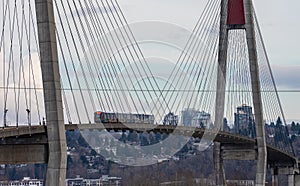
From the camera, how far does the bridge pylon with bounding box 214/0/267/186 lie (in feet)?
236

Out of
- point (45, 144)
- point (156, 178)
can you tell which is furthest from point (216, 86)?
point (156, 178)

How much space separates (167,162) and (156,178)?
13308mm

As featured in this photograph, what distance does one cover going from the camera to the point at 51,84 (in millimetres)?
42312

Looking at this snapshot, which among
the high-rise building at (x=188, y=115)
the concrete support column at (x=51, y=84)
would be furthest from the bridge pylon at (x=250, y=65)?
the concrete support column at (x=51, y=84)

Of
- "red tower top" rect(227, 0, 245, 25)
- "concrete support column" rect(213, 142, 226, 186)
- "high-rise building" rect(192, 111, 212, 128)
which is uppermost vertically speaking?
"red tower top" rect(227, 0, 245, 25)

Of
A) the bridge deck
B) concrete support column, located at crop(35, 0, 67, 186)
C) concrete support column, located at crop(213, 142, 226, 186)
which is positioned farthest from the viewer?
concrete support column, located at crop(213, 142, 226, 186)

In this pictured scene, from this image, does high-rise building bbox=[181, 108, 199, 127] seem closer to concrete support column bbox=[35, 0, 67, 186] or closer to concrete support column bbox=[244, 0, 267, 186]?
concrete support column bbox=[244, 0, 267, 186]

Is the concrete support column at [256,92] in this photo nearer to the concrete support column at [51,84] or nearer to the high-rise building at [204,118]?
the high-rise building at [204,118]

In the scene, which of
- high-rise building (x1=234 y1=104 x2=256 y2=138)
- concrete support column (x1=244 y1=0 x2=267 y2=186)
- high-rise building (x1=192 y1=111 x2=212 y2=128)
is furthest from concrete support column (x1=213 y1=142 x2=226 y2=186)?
high-rise building (x1=234 y1=104 x2=256 y2=138)

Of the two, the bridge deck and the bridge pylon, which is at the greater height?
the bridge pylon

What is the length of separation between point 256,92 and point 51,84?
33.6m

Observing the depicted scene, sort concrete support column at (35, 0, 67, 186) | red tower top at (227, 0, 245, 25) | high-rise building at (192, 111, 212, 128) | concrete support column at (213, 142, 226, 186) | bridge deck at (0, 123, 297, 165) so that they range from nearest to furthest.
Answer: concrete support column at (35, 0, 67, 186)
bridge deck at (0, 123, 297, 165)
high-rise building at (192, 111, 212, 128)
red tower top at (227, 0, 245, 25)
concrete support column at (213, 142, 226, 186)

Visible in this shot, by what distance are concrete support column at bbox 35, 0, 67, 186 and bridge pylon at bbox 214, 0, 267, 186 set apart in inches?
1157

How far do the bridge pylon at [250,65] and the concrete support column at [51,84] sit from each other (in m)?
29.4
